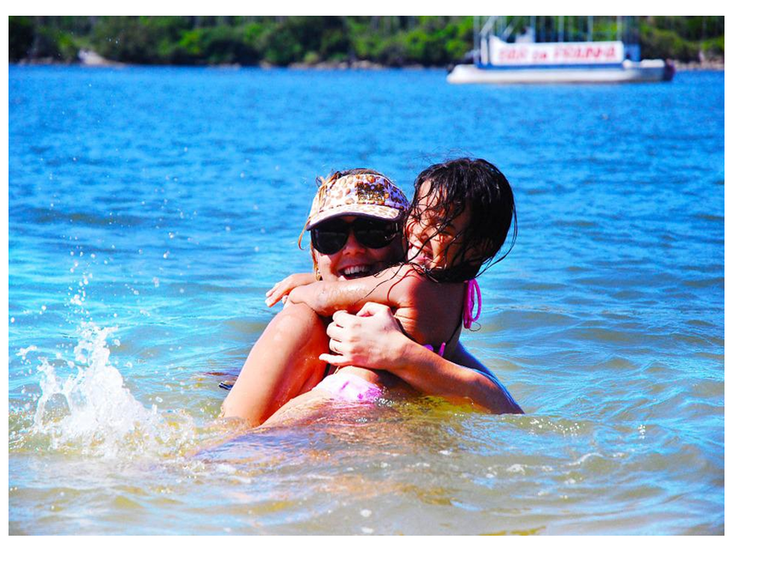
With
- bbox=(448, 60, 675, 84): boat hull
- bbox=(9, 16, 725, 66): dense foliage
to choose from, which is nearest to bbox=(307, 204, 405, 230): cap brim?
bbox=(9, 16, 725, 66): dense foliage

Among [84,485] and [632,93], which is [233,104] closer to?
[632,93]

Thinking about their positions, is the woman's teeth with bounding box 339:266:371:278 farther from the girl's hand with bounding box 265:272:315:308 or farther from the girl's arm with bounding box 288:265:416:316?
the girl's hand with bounding box 265:272:315:308

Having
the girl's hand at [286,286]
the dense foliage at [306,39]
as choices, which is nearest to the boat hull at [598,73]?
the dense foliage at [306,39]

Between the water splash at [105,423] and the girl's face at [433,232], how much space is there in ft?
4.06

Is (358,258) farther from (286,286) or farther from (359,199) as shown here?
(286,286)

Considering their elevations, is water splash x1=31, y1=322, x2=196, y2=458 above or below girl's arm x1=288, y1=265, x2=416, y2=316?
below

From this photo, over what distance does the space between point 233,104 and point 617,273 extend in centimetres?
2753

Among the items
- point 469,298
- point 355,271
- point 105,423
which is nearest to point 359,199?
point 355,271

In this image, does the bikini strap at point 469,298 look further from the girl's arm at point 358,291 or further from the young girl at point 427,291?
the girl's arm at point 358,291

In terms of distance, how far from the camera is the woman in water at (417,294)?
366cm

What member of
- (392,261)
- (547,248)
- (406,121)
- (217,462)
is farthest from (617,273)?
(406,121)

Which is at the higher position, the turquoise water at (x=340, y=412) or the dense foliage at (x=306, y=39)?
the dense foliage at (x=306, y=39)

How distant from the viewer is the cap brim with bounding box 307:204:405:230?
3859mm
